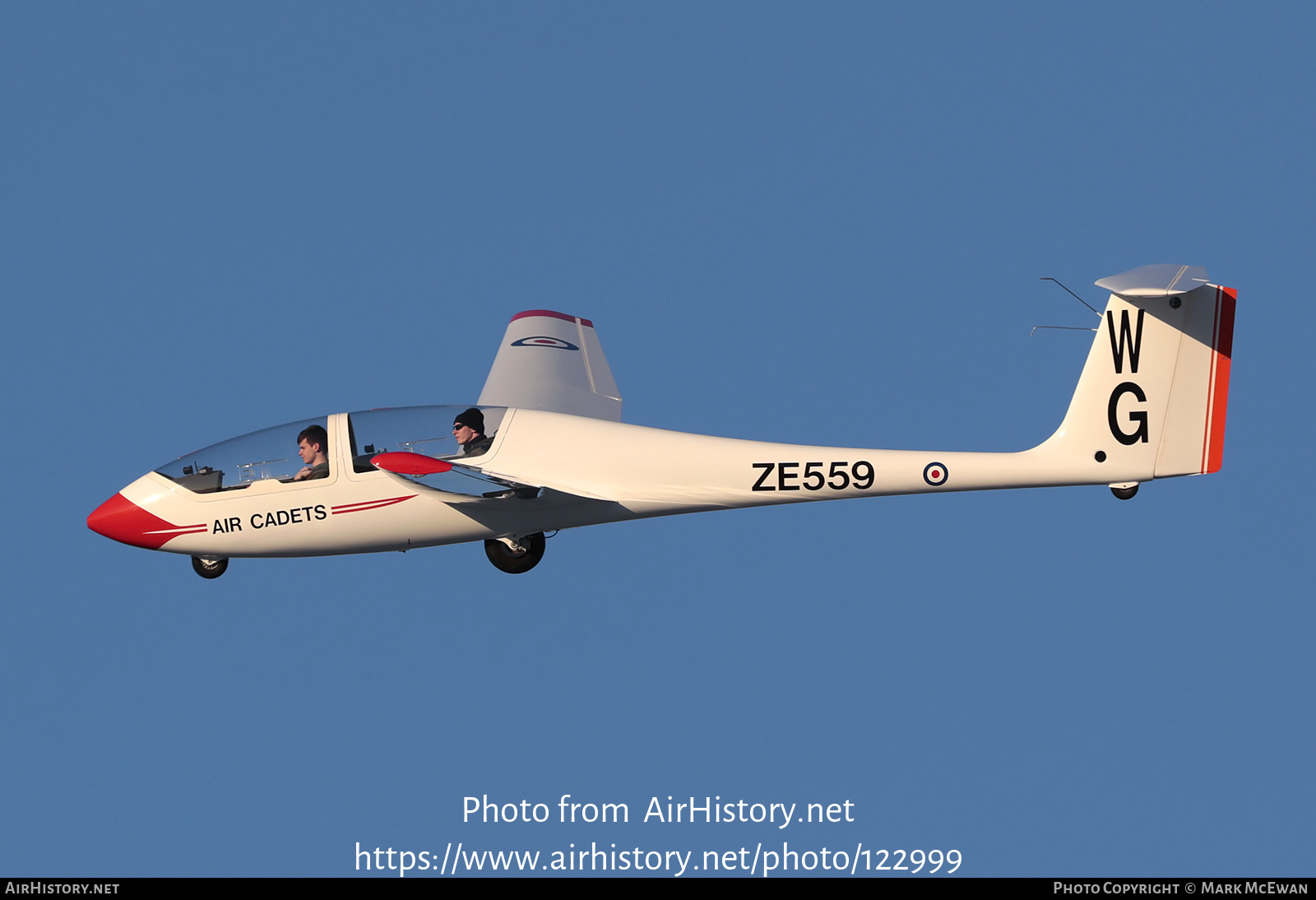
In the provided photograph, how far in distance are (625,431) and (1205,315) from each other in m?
5.39

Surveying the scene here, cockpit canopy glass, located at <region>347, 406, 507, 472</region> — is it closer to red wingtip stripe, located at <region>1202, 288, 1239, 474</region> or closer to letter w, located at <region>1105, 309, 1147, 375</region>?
letter w, located at <region>1105, 309, 1147, 375</region>

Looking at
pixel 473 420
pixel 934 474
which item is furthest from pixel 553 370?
pixel 934 474

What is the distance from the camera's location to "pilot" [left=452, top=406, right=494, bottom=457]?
14602 millimetres

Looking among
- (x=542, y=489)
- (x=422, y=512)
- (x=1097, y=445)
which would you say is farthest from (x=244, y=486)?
(x=1097, y=445)

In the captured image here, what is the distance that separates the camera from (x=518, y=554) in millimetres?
15148

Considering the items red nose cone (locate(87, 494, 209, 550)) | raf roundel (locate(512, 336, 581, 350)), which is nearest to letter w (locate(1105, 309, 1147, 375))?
raf roundel (locate(512, 336, 581, 350))

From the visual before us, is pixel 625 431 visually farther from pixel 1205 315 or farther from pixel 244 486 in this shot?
pixel 1205 315

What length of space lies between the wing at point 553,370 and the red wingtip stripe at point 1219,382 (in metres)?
5.89

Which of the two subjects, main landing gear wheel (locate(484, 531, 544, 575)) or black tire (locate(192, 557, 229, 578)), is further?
black tire (locate(192, 557, 229, 578))

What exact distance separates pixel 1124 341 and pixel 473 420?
6105 mm

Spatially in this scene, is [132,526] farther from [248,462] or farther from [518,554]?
[518,554]

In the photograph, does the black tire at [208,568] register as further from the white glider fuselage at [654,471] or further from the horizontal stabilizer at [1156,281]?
the horizontal stabilizer at [1156,281]

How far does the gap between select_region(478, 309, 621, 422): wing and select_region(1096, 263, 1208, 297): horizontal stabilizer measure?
210 inches

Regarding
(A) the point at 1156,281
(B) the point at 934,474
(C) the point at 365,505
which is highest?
(A) the point at 1156,281
